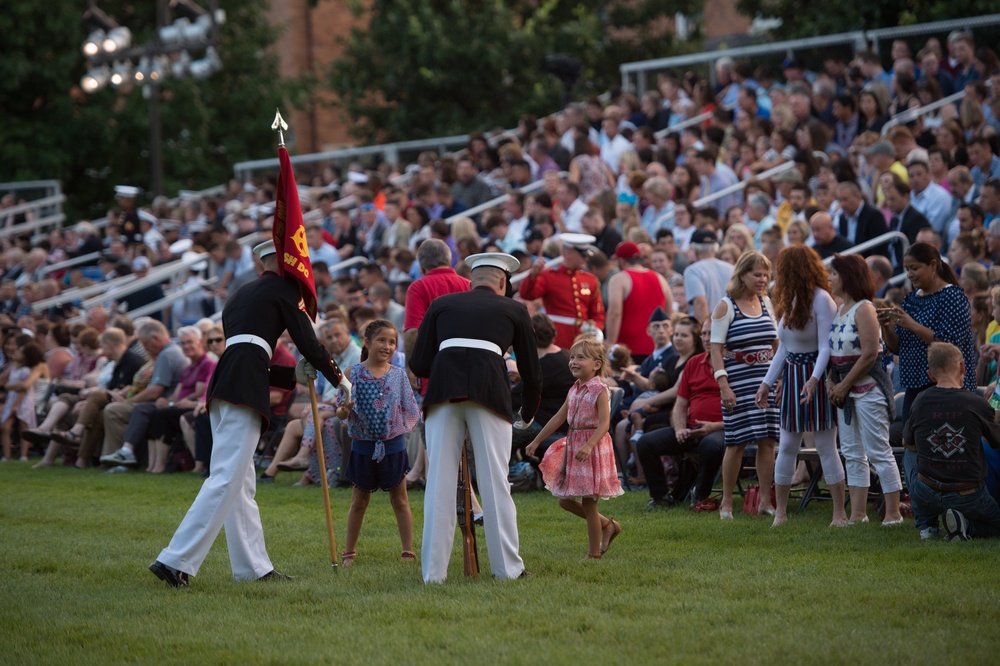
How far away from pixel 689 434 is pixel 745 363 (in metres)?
0.86

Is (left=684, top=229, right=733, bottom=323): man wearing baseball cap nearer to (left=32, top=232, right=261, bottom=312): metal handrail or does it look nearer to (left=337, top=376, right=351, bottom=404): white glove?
(left=337, top=376, right=351, bottom=404): white glove

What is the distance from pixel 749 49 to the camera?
73.8 feet

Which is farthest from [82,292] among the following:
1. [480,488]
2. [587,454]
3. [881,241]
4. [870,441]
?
[870,441]

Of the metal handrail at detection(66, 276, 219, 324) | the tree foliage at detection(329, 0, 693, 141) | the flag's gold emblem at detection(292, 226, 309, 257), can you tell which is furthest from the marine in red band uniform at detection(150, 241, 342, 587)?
the tree foliage at detection(329, 0, 693, 141)

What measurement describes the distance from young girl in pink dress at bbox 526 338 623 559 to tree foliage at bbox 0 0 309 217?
83.5ft

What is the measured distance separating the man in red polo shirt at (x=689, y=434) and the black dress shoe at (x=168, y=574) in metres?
4.22

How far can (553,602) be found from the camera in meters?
7.56

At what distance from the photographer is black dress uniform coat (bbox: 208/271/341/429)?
27.9 feet

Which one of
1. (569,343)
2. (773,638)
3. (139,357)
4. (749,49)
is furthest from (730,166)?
(773,638)

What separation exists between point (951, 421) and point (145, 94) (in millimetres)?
29874

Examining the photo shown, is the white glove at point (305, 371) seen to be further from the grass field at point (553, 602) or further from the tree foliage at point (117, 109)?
the tree foliage at point (117, 109)

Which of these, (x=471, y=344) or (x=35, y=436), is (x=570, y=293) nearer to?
(x=471, y=344)

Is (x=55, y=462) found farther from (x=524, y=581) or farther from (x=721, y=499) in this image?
(x=524, y=581)

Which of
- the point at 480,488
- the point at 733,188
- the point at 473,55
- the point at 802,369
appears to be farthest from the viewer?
the point at 473,55
